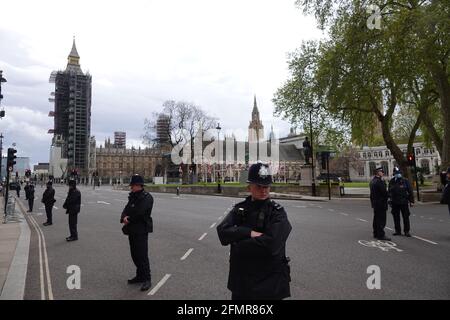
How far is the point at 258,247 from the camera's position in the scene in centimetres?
283

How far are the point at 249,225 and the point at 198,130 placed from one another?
5742 cm

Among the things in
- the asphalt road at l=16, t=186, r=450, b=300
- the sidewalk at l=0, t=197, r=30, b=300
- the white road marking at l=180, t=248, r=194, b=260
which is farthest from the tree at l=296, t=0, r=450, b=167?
the sidewalk at l=0, t=197, r=30, b=300

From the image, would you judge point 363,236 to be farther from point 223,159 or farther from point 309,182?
point 223,159

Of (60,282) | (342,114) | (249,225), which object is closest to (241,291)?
(249,225)

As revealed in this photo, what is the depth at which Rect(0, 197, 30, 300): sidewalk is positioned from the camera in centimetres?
520

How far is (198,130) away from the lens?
5991 cm

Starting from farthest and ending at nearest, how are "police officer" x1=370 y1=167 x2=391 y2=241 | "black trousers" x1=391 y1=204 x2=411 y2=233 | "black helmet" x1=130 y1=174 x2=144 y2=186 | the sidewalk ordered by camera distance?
"black trousers" x1=391 y1=204 x2=411 y2=233 → "police officer" x1=370 y1=167 x2=391 y2=241 → "black helmet" x1=130 y1=174 x2=144 y2=186 → the sidewalk

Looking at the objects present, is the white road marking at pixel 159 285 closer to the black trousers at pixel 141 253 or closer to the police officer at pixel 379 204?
the black trousers at pixel 141 253

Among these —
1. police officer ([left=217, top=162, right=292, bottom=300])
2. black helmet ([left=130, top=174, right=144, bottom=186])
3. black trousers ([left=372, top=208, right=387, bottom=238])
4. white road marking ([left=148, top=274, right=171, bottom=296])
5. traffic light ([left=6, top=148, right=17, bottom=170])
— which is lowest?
white road marking ([left=148, top=274, right=171, bottom=296])

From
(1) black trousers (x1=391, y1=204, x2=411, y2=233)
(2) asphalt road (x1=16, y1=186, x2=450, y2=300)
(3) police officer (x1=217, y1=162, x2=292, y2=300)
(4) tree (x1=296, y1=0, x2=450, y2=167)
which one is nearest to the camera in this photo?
(3) police officer (x1=217, y1=162, x2=292, y2=300)

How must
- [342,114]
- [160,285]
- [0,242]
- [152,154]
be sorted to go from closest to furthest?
[160,285] → [0,242] → [342,114] → [152,154]

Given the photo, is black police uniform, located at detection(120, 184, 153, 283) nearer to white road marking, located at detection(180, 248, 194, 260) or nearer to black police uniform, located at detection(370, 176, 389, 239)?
white road marking, located at detection(180, 248, 194, 260)

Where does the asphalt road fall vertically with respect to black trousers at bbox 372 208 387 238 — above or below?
below

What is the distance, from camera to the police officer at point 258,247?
9.42ft
